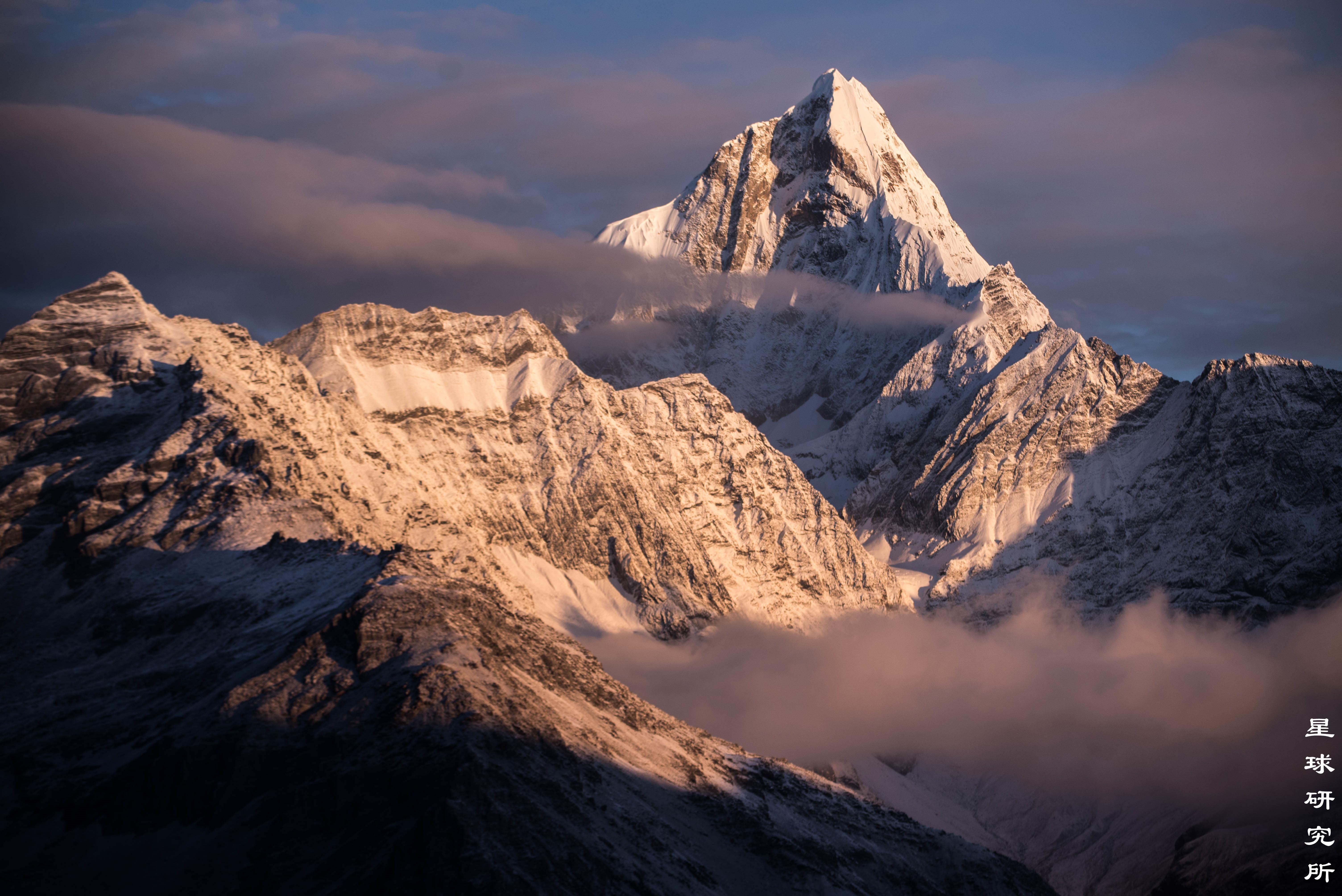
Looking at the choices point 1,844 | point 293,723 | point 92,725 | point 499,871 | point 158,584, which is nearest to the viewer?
point 499,871

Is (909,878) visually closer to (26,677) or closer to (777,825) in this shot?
(777,825)

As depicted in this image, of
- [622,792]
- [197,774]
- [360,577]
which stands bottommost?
[197,774]

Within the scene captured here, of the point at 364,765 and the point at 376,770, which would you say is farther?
the point at 364,765

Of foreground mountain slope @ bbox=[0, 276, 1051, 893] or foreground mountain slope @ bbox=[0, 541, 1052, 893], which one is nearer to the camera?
foreground mountain slope @ bbox=[0, 541, 1052, 893]

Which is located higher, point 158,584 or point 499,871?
point 158,584

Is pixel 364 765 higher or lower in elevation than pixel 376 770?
higher

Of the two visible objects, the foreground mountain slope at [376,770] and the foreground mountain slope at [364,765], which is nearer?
the foreground mountain slope at [376,770]

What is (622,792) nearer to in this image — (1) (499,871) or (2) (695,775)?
(2) (695,775)

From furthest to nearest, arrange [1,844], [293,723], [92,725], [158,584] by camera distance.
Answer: [158,584] < [92,725] < [293,723] < [1,844]

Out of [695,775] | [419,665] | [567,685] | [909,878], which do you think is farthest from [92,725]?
[909,878]

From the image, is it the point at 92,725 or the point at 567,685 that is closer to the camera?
the point at 92,725
